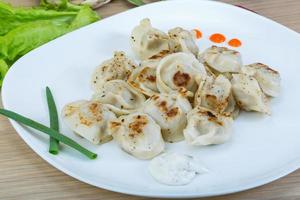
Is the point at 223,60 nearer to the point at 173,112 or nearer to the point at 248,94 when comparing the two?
the point at 248,94

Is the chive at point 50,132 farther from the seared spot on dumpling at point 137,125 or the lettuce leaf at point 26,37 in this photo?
the lettuce leaf at point 26,37

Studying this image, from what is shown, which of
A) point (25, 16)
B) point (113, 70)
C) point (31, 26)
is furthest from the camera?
point (25, 16)

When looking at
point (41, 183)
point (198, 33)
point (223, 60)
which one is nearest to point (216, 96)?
point (223, 60)

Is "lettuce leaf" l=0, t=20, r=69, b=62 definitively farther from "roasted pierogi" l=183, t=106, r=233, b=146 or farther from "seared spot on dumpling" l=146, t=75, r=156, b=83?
"roasted pierogi" l=183, t=106, r=233, b=146

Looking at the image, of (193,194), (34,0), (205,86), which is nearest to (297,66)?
(205,86)

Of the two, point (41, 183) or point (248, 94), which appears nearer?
point (41, 183)

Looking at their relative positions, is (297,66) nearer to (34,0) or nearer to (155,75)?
(155,75)

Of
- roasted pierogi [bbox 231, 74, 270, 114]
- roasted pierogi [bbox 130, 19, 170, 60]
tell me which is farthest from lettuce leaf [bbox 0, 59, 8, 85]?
roasted pierogi [bbox 231, 74, 270, 114]
